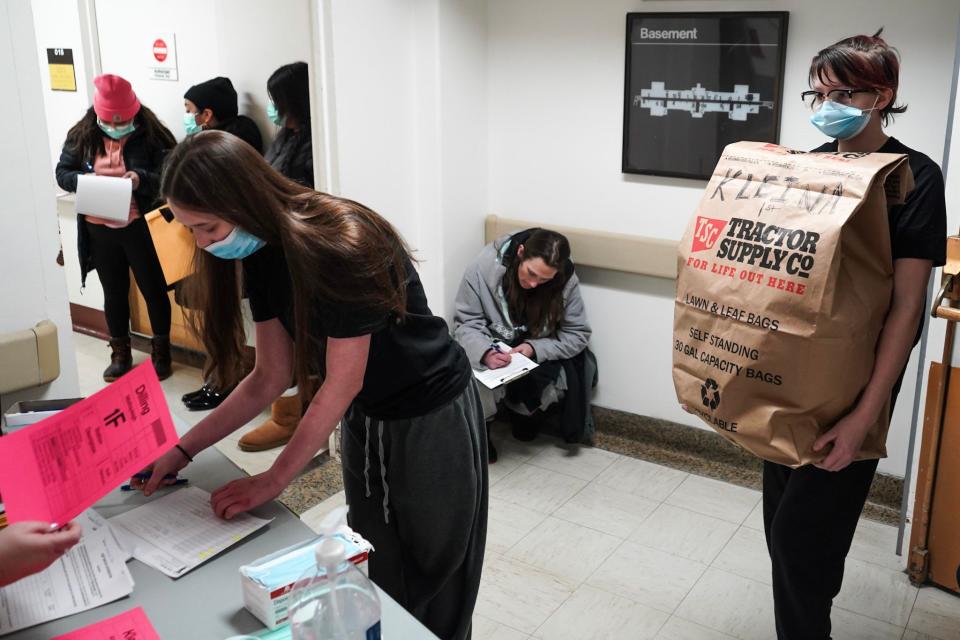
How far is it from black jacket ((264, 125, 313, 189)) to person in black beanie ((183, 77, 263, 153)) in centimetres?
7

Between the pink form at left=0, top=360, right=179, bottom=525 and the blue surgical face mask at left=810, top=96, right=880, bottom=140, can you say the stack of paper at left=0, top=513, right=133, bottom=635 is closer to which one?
the pink form at left=0, top=360, right=179, bottom=525

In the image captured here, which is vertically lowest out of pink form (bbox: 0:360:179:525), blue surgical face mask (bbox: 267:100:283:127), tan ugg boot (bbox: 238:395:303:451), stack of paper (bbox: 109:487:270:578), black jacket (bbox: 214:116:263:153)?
tan ugg boot (bbox: 238:395:303:451)

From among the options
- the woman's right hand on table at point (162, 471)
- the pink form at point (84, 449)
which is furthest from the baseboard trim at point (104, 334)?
the pink form at point (84, 449)

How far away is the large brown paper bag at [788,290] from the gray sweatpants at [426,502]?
525 mm

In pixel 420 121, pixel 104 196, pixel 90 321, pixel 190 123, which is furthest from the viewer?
pixel 420 121

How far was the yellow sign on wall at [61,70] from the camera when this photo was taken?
2523 millimetres

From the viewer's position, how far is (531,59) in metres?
3.40

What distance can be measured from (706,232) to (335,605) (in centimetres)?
111

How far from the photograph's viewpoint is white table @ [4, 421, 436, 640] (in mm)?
1205

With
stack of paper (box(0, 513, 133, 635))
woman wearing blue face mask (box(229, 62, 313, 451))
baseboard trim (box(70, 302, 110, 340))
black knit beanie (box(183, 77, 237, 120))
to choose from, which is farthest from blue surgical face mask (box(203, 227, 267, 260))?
black knit beanie (box(183, 77, 237, 120))

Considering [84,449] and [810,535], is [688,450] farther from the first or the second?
[84,449]

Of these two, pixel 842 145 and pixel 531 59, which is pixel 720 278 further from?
pixel 531 59

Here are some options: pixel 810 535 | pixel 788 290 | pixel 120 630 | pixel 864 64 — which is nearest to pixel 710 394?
pixel 788 290

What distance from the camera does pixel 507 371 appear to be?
3172 millimetres
